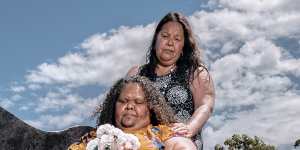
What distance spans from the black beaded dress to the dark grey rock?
1.00 m

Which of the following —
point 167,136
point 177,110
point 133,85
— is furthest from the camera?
point 177,110

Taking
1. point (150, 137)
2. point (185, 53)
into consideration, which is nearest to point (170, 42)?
point (185, 53)

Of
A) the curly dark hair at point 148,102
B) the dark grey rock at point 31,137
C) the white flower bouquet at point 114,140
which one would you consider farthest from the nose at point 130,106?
the dark grey rock at point 31,137

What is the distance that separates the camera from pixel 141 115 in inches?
186

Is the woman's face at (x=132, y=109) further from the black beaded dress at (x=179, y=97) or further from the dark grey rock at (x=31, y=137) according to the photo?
the dark grey rock at (x=31, y=137)

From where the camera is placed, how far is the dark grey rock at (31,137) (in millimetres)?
5883

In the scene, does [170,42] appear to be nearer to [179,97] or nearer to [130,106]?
[179,97]

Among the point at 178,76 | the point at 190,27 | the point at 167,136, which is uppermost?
the point at 190,27

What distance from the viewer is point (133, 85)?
15.9 ft

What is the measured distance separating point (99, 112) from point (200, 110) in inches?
36.2

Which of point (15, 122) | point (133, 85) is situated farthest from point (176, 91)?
point (15, 122)

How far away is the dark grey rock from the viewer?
588 cm

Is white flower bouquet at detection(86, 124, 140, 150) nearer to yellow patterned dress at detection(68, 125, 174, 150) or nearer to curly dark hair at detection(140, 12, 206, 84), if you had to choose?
yellow patterned dress at detection(68, 125, 174, 150)

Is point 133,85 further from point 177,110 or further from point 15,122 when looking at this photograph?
point 15,122
